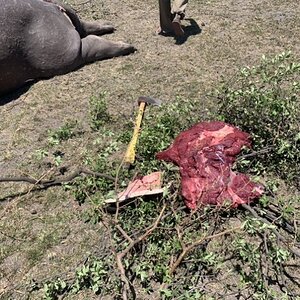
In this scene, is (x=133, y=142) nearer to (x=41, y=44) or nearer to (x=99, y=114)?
(x=99, y=114)

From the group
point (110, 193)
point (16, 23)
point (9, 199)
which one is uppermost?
point (16, 23)

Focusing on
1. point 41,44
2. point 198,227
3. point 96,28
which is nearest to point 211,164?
point 198,227

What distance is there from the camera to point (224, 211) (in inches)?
137

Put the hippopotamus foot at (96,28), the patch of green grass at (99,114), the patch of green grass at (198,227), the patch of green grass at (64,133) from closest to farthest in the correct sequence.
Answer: the patch of green grass at (198,227) < the patch of green grass at (64,133) < the patch of green grass at (99,114) < the hippopotamus foot at (96,28)

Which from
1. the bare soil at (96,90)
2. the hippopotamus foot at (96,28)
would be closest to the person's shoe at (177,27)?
the bare soil at (96,90)

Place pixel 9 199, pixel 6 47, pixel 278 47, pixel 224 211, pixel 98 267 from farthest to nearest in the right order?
pixel 278 47, pixel 6 47, pixel 9 199, pixel 224 211, pixel 98 267

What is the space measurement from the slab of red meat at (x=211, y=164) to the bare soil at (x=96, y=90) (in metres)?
0.70

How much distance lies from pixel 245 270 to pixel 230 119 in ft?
4.58

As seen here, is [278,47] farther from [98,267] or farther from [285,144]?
[98,267]

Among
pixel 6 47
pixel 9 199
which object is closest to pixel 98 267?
pixel 9 199

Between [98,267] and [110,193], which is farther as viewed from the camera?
[110,193]

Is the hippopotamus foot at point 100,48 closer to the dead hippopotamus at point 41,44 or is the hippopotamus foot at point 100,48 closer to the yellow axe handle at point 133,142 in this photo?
the dead hippopotamus at point 41,44

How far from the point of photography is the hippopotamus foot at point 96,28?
5.93 m

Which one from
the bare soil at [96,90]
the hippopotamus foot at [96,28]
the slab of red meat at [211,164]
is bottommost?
the bare soil at [96,90]
